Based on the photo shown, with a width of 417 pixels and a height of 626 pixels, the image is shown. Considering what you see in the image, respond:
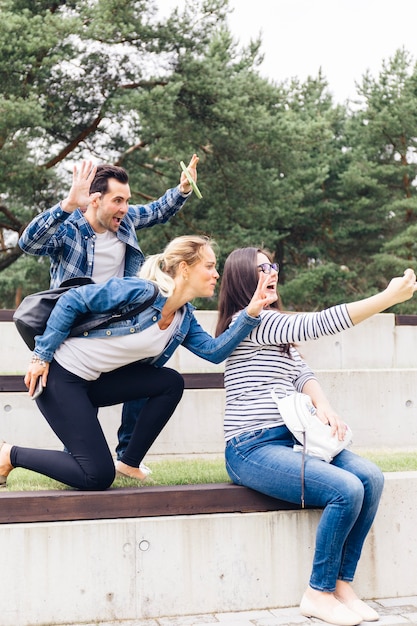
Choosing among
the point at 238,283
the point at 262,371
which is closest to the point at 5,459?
the point at 262,371

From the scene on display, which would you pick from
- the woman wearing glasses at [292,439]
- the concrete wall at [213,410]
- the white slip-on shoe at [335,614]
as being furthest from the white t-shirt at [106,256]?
the white slip-on shoe at [335,614]

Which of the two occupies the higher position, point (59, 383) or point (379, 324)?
point (379, 324)

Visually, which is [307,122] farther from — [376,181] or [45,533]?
[45,533]

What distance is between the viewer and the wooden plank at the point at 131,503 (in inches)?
120

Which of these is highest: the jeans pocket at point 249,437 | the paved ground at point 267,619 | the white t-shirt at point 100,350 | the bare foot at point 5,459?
the white t-shirt at point 100,350

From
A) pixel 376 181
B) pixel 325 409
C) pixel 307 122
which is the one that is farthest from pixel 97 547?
pixel 376 181

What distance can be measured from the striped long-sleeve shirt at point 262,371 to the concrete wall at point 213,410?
206cm

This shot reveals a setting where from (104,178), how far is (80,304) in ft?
2.77

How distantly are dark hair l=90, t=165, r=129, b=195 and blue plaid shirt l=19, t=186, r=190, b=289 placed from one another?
17cm

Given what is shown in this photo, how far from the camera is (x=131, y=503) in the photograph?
313cm

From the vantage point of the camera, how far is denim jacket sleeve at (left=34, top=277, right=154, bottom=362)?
3.20m

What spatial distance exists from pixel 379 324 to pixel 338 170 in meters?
13.7

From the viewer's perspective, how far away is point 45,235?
11.8ft

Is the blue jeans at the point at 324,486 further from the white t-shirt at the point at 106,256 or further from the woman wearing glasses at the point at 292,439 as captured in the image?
the white t-shirt at the point at 106,256
